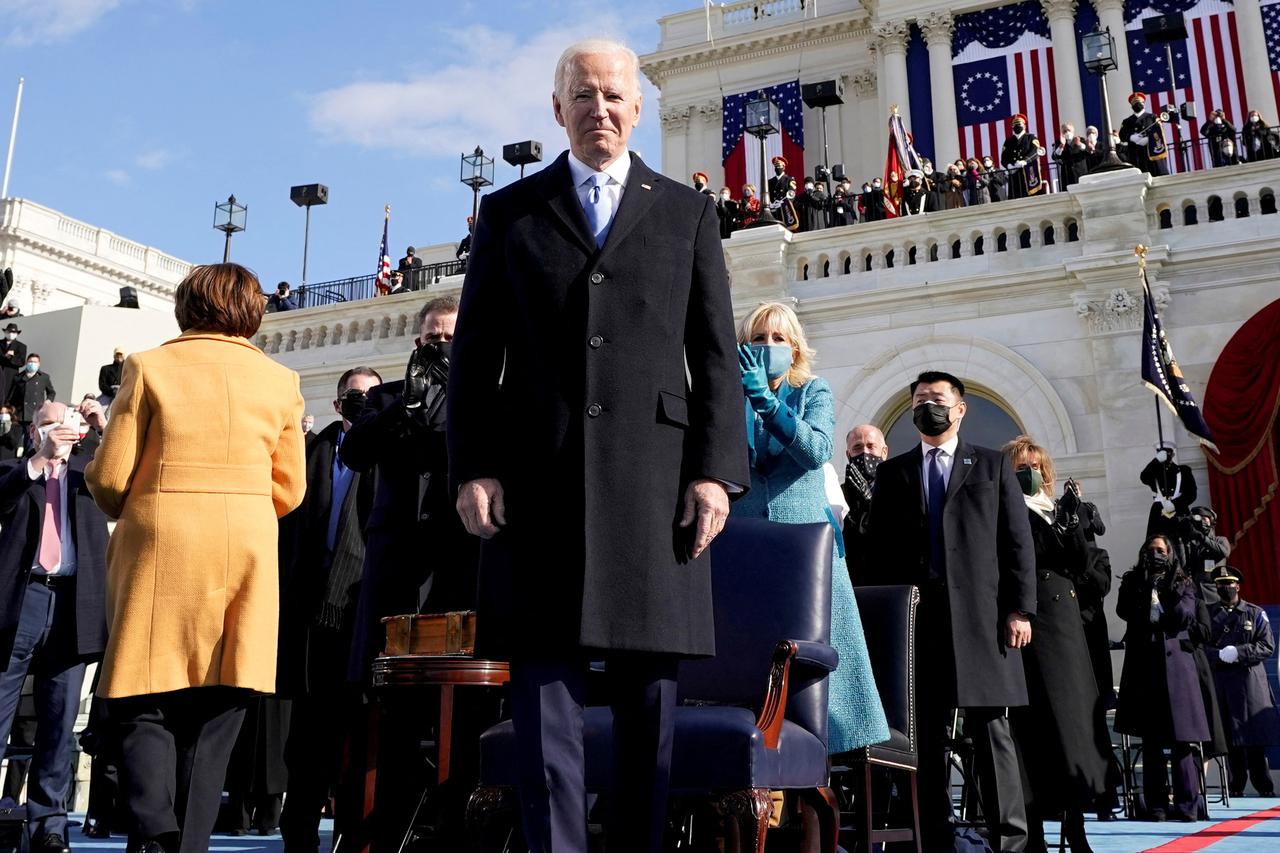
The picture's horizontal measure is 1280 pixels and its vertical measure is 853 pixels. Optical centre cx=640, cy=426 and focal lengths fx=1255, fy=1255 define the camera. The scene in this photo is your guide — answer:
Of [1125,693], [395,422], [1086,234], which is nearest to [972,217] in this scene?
[1086,234]

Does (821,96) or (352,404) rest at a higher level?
(821,96)

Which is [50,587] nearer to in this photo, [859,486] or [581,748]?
[859,486]

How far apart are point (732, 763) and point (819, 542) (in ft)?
3.53

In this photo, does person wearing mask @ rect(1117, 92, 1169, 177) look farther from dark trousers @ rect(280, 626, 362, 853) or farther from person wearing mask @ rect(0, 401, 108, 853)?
person wearing mask @ rect(0, 401, 108, 853)

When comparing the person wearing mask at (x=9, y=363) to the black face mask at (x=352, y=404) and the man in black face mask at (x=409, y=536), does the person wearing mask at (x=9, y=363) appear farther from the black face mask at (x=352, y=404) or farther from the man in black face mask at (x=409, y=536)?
the man in black face mask at (x=409, y=536)

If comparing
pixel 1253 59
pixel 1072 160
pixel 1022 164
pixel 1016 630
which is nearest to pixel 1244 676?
pixel 1016 630

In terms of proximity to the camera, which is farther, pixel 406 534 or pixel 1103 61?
pixel 1103 61

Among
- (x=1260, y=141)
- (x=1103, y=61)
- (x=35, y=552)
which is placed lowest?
(x=35, y=552)

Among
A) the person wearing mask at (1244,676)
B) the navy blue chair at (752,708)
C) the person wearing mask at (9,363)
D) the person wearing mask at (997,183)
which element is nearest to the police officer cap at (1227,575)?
the person wearing mask at (1244,676)

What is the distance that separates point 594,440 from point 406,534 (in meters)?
2.24

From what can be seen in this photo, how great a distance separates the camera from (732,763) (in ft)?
10.4

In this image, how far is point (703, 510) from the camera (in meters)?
2.85

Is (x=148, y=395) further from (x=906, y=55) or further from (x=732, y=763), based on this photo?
(x=906, y=55)

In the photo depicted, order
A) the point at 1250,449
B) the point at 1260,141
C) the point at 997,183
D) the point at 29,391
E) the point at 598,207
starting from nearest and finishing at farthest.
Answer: the point at 598,207, the point at 1250,449, the point at 1260,141, the point at 997,183, the point at 29,391
